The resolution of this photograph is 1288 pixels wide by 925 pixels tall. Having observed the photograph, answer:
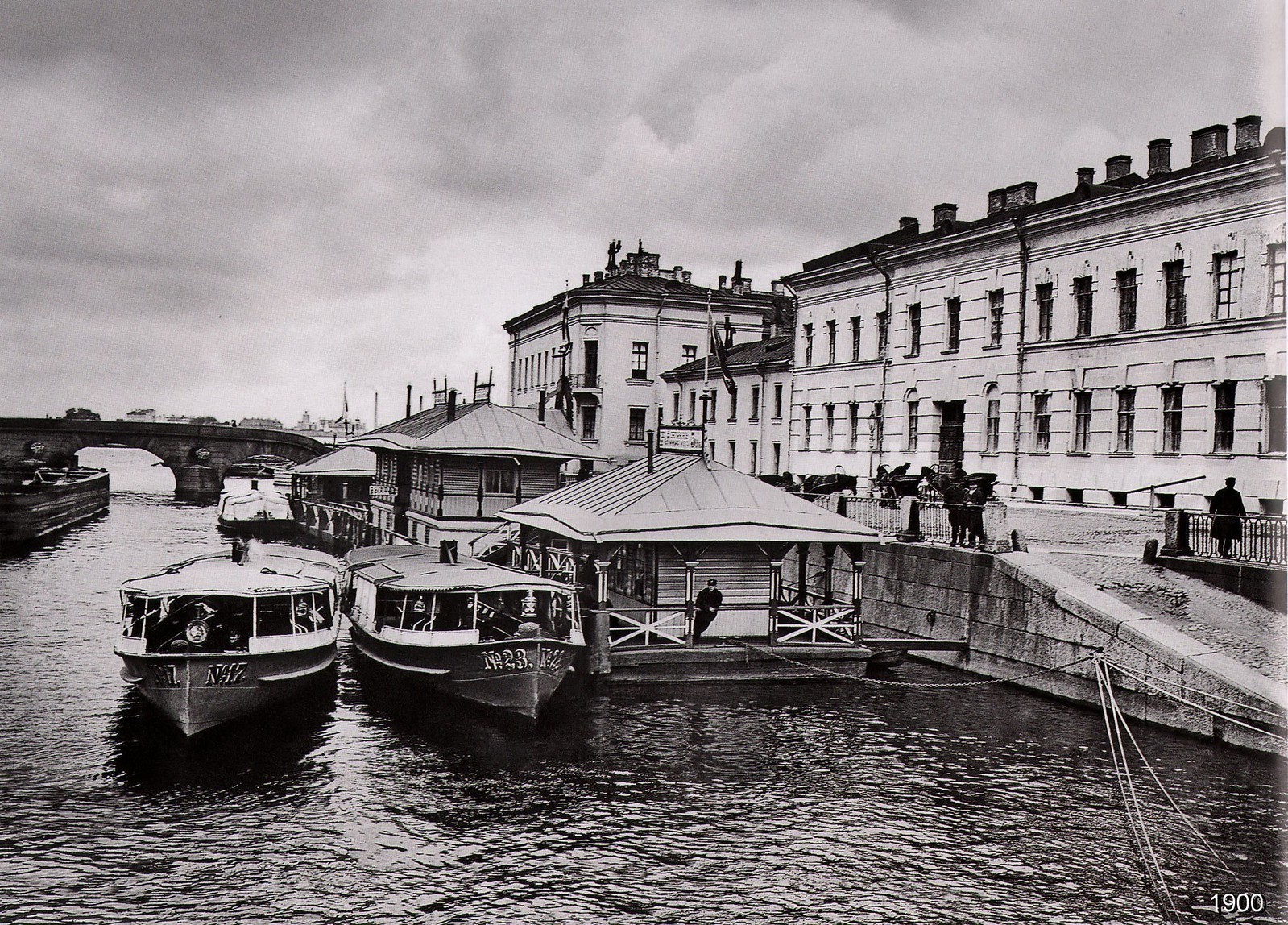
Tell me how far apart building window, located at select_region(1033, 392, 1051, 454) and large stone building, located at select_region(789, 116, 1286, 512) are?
0.06 metres

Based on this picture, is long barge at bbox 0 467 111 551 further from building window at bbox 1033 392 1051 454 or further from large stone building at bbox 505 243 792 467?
building window at bbox 1033 392 1051 454

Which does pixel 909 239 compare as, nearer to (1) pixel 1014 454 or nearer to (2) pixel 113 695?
(1) pixel 1014 454

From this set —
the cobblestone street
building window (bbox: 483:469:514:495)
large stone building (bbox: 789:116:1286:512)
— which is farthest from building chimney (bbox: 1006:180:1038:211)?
building window (bbox: 483:469:514:495)

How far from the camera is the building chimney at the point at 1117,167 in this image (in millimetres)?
39406

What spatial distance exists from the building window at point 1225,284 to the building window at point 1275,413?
2.72m

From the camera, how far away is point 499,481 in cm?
4291

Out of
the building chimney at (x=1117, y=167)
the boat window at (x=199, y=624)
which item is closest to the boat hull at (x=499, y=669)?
the boat window at (x=199, y=624)

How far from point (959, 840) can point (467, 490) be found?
95.1ft

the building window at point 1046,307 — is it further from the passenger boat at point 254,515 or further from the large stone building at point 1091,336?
the passenger boat at point 254,515

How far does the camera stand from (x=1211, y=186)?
107 ft

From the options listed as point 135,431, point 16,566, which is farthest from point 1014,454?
point 135,431

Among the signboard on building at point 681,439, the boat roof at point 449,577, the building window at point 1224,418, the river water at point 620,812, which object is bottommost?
the river water at point 620,812

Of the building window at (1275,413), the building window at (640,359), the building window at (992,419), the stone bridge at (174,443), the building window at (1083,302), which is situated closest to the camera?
the building window at (1275,413)

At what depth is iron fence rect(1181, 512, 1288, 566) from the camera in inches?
907
